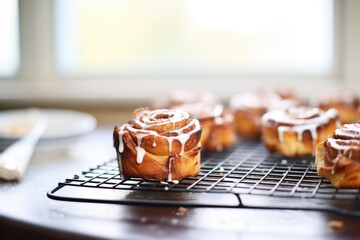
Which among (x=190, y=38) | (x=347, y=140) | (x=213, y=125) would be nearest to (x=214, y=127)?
(x=213, y=125)

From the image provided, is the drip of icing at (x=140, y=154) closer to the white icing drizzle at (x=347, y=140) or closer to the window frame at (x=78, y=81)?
the white icing drizzle at (x=347, y=140)

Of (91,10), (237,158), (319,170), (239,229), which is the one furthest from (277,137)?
(91,10)

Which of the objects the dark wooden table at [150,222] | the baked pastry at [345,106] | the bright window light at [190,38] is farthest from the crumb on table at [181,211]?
the bright window light at [190,38]

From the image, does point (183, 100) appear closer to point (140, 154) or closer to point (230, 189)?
point (140, 154)

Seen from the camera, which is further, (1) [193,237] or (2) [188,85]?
(2) [188,85]

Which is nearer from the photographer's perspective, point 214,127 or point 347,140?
point 347,140

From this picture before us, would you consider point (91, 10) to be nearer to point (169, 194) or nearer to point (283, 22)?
point (283, 22)
